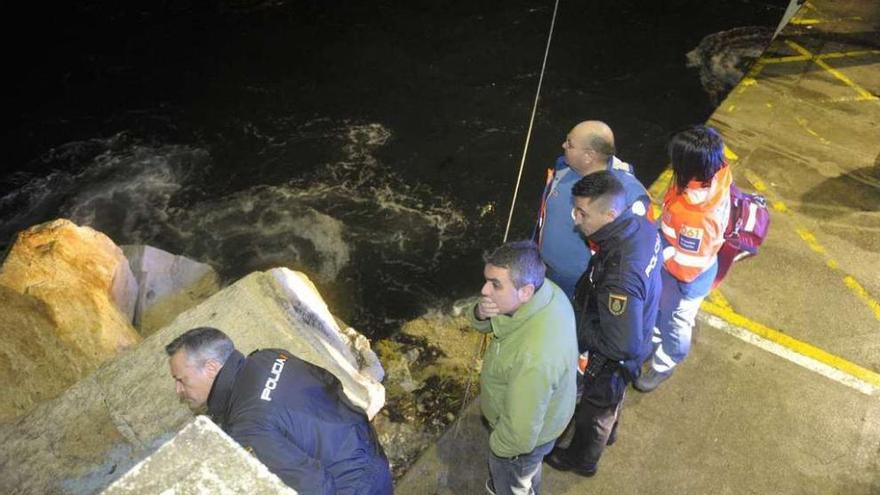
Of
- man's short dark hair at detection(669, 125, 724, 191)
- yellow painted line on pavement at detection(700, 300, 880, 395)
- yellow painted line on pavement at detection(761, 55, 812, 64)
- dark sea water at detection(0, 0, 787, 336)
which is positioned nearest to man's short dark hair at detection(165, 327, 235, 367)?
man's short dark hair at detection(669, 125, 724, 191)

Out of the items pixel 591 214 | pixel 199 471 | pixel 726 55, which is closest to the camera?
pixel 199 471

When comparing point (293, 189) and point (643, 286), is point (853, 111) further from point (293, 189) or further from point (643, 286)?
point (293, 189)

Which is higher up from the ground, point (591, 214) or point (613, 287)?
point (591, 214)

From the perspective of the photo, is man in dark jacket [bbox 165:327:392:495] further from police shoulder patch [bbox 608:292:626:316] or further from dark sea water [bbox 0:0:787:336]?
dark sea water [bbox 0:0:787:336]

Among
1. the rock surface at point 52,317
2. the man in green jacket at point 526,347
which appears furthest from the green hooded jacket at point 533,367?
the rock surface at point 52,317

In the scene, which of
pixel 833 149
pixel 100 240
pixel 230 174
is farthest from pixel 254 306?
pixel 833 149

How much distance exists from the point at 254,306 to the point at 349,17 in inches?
429

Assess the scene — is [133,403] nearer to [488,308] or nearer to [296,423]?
[296,423]

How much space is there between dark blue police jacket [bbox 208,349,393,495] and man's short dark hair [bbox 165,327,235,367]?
0.05 meters

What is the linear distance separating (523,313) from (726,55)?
35.3 ft

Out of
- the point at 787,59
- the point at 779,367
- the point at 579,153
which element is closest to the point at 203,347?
the point at 579,153

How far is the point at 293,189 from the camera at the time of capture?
8.88 metres

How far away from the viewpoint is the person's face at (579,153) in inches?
152

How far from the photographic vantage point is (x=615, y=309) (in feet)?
10.4
